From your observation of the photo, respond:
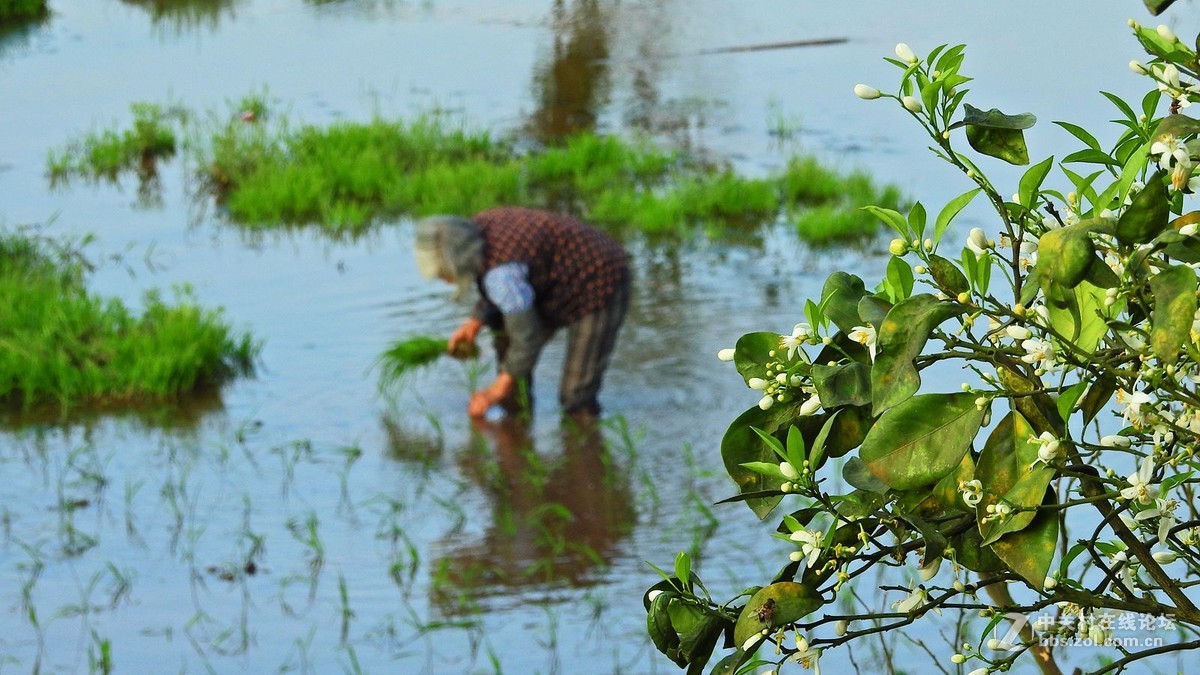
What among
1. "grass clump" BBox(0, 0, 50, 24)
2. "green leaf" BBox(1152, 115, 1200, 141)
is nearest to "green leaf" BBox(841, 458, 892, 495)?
"green leaf" BBox(1152, 115, 1200, 141)

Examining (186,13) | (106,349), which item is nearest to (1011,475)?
(106,349)

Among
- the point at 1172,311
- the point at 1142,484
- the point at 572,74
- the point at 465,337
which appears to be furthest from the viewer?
the point at 572,74

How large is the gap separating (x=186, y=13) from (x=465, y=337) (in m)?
9.72

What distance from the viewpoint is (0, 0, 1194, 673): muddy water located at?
4016 mm

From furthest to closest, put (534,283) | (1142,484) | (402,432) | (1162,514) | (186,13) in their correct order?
1. (186,13)
2. (402,432)
3. (534,283)
4. (1162,514)
5. (1142,484)

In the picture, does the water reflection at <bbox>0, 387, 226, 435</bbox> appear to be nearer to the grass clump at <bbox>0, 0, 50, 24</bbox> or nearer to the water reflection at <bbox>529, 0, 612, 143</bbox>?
the water reflection at <bbox>529, 0, 612, 143</bbox>

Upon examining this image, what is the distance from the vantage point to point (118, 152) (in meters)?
9.30

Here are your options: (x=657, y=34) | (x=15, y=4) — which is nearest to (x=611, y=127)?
(x=657, y=34)

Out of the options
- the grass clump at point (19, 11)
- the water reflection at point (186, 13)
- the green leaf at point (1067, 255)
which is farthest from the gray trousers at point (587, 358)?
the grass clump at point (19, 11)

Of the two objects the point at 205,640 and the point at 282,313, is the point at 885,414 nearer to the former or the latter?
the point at 205,640

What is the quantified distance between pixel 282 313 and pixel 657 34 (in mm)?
6722

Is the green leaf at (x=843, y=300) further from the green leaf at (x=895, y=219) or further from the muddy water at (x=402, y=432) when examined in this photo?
the muddy water at (x=402, y=432)

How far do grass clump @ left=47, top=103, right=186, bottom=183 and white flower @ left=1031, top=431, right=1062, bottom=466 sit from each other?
854cm

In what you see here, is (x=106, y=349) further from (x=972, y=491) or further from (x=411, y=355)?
(x=972, y=491)
